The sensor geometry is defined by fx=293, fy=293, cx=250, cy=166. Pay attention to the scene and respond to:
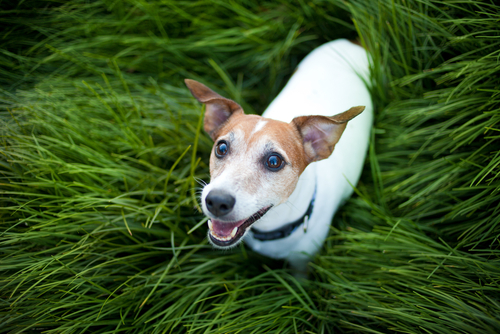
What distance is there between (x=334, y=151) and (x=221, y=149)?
1213mm

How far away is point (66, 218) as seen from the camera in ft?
8.00

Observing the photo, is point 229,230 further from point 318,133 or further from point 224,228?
point 318,133

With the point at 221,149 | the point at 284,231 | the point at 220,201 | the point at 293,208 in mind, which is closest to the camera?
the point at 220,201

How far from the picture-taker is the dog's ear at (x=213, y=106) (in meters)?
2.27

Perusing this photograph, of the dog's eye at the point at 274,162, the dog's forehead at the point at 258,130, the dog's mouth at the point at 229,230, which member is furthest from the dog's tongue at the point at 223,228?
the dog's forehead at the point at 258,130

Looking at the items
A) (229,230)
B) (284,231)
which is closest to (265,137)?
(229,230)

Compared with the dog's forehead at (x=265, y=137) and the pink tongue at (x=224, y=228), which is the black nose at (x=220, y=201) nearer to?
the pink tongue at (x=224, y=228)

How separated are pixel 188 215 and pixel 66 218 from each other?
3.38 feet

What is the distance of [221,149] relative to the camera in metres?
2.18

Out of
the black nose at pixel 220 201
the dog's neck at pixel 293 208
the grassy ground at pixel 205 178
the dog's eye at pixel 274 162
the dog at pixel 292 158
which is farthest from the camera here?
the dog's neck at pixel 293 208

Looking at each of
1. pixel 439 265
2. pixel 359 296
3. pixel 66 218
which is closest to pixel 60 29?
pixel 66 218

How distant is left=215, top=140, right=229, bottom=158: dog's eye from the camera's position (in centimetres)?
216

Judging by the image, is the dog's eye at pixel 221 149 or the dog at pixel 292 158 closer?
the dog at pixel 292 158

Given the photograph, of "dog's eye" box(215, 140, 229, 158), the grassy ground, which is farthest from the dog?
the grassy ground
